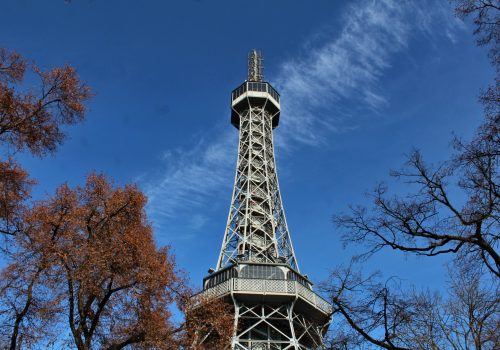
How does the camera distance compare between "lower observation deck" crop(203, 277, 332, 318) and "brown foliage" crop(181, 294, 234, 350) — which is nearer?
"brown foliage" crop(181, 294, 234, 350)

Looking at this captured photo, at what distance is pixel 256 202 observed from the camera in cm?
5409

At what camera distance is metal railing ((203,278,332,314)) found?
3678cm

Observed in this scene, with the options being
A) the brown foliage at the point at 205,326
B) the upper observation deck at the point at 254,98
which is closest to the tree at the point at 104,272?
the brown foliage at the point at 205,326

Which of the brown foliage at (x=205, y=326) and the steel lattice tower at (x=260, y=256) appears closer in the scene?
the brown foliage at (x=205, y=326)

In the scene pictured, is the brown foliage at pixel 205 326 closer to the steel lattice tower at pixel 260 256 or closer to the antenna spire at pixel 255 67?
the steel lattice tower at pixel 260 256

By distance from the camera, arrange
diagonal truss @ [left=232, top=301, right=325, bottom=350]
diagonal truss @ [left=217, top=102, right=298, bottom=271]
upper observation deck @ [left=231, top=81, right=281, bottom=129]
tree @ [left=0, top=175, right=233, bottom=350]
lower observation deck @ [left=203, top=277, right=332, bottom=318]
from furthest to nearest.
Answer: upper observation deck @ [left=231, top=81, right=281, bottom=129] < diagonal truss @ [left=217, top=102, right=298, bottom=271] < lower observation deck @ [left=203, top=277, right=332, bottom=318] < diagonal truss @ [left=232, top=301, right=325, bottom=350] < tree @ [left=0, top=175, right=233, bottom=350]

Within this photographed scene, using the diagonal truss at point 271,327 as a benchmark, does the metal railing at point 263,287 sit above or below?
above

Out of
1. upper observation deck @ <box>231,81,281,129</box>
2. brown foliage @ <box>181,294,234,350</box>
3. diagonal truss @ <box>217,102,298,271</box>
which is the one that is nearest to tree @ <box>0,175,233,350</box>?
brown foliage @ <box>181,294,234,350</box>

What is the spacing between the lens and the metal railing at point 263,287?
121ft

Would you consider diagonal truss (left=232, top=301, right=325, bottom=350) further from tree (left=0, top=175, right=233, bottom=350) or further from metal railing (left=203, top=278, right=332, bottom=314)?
tree (left=0, top=175, right=233, bottom=350)

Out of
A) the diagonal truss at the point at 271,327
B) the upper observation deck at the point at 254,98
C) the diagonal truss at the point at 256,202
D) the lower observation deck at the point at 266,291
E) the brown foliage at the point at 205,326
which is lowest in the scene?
the brown foliage at the point at 205,326

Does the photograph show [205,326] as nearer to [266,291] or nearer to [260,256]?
[266,291]

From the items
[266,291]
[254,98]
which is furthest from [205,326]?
[254,98]

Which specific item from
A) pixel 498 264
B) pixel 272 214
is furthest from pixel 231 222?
pixel 498 264
